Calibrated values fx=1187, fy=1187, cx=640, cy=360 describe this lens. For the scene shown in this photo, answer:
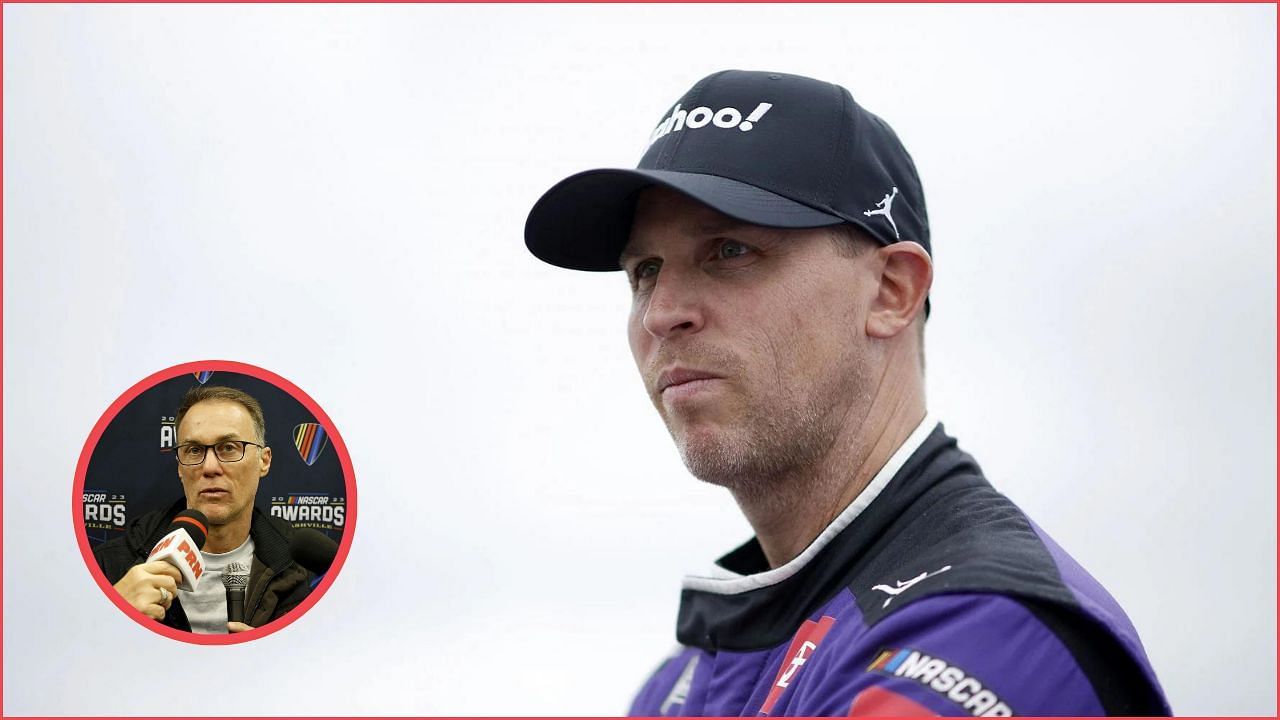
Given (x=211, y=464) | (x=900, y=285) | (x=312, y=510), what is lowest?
(x=312, y=510)

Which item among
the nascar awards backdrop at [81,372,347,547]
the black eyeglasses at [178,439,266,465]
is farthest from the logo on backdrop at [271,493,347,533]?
the black eyeglasses at [178,439,266,465]

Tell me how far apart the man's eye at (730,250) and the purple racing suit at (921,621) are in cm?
59

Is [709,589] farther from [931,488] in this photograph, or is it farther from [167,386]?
[167,386]

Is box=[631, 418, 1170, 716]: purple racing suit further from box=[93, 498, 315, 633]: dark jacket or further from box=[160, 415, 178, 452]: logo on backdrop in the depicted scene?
box=[160, 415, 178, 452]: logo on backdrop

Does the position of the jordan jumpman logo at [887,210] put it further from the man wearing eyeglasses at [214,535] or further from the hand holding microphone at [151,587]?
the hand holding microphone at [151,587]

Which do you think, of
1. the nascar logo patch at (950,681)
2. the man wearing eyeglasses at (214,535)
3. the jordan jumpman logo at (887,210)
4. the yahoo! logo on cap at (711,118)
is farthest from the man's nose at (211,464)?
the jordan jumpman logo at (887,210)

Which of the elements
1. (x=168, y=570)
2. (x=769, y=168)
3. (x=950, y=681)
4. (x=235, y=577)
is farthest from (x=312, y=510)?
(x=950, y=681)

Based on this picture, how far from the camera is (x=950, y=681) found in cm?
183

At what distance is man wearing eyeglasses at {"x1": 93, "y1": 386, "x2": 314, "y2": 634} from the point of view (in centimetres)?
247

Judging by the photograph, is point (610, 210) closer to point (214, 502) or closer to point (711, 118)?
point (711, 118)

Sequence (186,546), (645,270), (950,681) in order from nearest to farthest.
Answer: (950,681) < (186,546) < (645,270)

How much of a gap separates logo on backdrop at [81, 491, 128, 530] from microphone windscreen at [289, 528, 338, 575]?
1.16 feet

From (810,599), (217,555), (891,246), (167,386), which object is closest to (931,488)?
(810,599)

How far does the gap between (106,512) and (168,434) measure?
204mm
